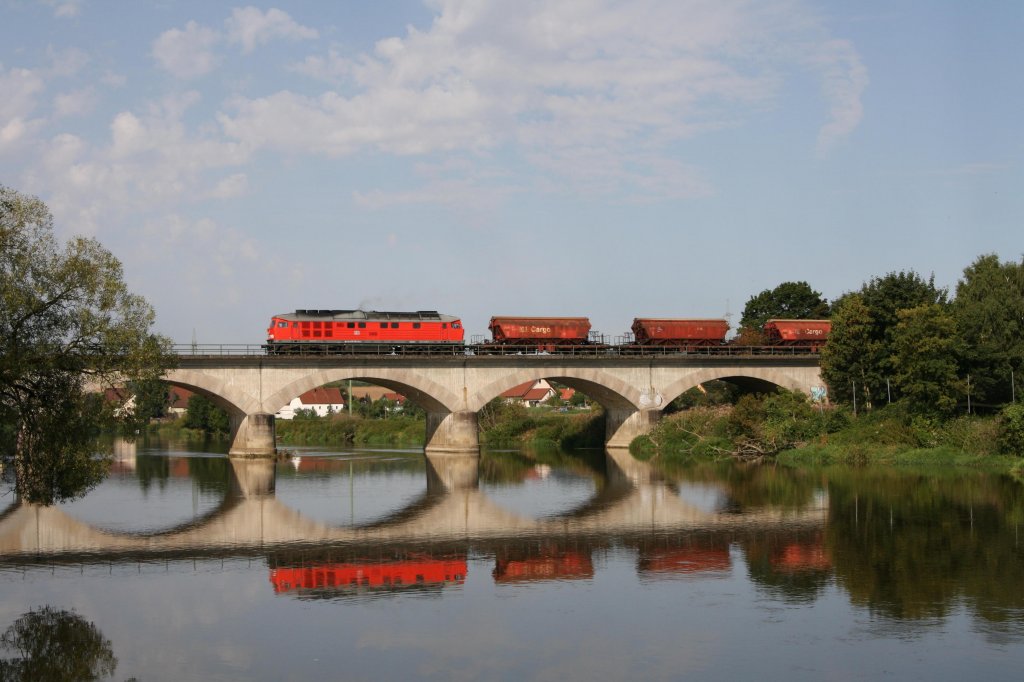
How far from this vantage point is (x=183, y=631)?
1981 centimetres

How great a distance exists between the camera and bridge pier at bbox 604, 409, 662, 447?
6762 cm

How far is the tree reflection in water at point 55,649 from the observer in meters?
17.3

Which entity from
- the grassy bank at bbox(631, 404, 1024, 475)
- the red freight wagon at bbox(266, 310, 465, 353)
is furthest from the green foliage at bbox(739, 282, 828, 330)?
the red freight wagon at bbox(266, 310, 465, 353)

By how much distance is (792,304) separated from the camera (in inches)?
3836

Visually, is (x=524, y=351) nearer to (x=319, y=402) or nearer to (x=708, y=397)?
(x=708, y=397)

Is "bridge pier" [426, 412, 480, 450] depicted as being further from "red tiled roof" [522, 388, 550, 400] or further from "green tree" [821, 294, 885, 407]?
"red tiled roof" [522, 388, 550, 400]

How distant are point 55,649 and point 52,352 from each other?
7213 mm

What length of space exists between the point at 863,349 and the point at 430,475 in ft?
86.5

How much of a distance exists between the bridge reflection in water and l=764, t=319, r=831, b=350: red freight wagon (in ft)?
112

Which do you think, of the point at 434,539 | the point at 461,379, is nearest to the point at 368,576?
the point at 434,539

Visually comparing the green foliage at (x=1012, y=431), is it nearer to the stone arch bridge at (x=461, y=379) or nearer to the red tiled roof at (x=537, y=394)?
the stone arch bridge at (x=461, y=379)

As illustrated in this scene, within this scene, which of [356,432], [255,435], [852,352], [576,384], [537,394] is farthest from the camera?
[537,394]

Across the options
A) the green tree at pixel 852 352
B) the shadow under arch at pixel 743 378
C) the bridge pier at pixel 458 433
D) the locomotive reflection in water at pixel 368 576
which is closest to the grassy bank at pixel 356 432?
the bridge pier at pixel 458 433

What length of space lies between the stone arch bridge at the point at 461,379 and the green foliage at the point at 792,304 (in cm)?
2570
